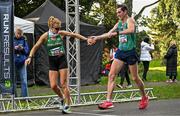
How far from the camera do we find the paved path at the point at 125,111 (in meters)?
9.74

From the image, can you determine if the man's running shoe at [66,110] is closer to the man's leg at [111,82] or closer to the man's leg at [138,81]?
the man's leg at [111,82]

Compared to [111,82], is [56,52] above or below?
above

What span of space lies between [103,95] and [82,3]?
→ 23988 mm

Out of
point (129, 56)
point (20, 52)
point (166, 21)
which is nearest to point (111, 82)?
point (129, 56)

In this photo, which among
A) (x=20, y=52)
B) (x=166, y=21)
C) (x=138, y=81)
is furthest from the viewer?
(x=166, y=21)

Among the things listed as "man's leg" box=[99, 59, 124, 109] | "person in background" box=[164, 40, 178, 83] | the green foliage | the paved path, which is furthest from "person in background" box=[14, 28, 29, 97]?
the green foliage

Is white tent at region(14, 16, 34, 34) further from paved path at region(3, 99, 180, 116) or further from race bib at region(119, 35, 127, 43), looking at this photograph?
race bib at region(119, 35, 127, 43)

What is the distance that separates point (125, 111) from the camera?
10227 millimetres

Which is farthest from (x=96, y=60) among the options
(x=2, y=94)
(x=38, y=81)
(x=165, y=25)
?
(x=165, y=25)

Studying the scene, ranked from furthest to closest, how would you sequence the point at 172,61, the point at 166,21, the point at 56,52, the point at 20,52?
the point at 166,21 < the point at 172,61 < the point at 20,52 < the point at 56,52

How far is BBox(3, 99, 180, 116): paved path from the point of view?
974 centimetres

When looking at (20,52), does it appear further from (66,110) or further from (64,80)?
(66,110)

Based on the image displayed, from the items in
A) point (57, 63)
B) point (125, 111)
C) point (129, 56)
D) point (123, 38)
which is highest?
point (123, 38)

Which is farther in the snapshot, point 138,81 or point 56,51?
point 138,81
